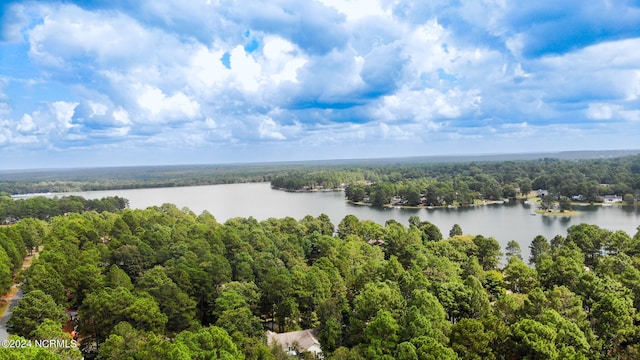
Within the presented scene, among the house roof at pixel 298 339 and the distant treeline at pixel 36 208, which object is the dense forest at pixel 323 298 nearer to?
the house roof at pixel 298 339

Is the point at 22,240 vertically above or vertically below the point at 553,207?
above

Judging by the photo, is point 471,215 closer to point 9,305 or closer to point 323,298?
point 323,298

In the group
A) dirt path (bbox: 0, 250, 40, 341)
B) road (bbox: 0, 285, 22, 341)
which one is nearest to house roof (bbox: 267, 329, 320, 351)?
road (bbox: 0, 285, 22, 341)

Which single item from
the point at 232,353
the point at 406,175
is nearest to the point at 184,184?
the point at 406,175

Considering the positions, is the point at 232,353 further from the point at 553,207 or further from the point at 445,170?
the point at 445,170

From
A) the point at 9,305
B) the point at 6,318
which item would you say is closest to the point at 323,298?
the point at 6,318

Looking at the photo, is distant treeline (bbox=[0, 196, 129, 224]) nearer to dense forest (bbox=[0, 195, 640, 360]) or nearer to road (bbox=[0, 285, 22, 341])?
dense forest (bbox=[0, 195, 640, 360])
